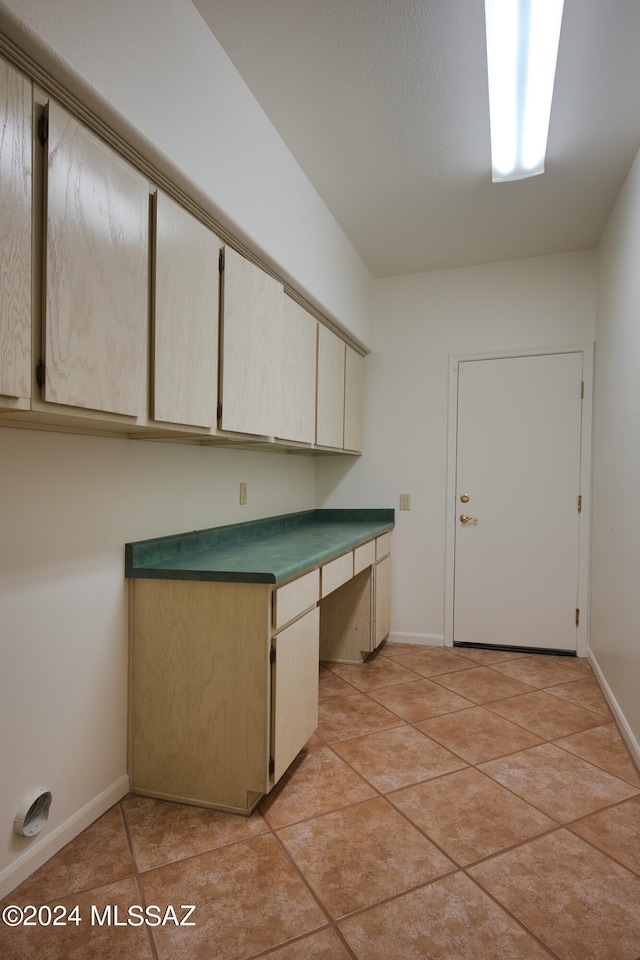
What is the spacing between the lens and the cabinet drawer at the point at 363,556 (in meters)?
3.00

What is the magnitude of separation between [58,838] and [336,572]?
1.44 metres

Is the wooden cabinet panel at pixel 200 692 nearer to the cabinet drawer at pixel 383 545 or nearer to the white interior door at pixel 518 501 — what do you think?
the cabinet drawer at pixel 383 545

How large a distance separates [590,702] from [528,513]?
49.0 inches

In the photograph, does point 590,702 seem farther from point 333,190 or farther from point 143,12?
point 143,12

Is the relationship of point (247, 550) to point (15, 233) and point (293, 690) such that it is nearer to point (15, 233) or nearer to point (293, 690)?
point (293, 690)

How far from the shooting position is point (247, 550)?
2445 mm

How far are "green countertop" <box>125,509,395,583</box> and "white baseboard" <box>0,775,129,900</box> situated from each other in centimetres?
75

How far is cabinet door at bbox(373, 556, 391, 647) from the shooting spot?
3.48 metres

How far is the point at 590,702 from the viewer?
2873 millimetres

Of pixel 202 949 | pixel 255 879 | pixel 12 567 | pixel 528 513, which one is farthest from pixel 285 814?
pixel 528 513

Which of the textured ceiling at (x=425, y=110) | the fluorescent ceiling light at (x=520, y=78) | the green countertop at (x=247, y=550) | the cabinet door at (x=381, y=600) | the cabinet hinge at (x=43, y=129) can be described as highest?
the textured ceiling at (x=425, y=110)

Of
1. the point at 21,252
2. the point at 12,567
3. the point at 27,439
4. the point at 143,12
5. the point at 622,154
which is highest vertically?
the point at 622,154

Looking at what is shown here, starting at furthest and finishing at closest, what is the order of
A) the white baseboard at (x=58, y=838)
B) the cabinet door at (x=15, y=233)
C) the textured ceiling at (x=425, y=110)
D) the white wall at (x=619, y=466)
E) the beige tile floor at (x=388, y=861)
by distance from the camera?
the white wall at (x=619, y=466)
the textured ceiling at (x=425, y=110)
the white baseboard at (x=58, y=838)
the beige tile floor at (x=388, y=861)
the cabinet door at (x=15, y=233)

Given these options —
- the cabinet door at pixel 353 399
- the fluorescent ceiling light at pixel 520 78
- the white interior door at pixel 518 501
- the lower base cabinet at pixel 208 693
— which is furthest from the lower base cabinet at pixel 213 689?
the white interior door at pixel 518 501
